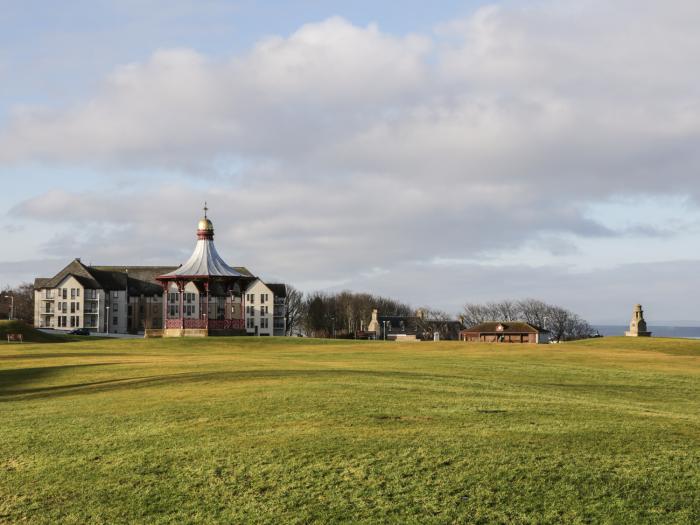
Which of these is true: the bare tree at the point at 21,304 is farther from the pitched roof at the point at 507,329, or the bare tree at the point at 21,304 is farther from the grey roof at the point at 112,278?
the pitched roof at the point at 507,329

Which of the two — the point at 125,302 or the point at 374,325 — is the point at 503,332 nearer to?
the point at 374,325

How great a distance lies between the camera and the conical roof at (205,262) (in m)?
70.7

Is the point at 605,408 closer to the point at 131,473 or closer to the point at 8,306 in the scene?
the point at 131,473

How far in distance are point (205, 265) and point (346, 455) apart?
2380 inches

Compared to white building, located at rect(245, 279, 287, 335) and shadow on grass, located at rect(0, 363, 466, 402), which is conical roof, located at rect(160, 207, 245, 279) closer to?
shadow on grass, located at rect(0, 363, 466, 402)

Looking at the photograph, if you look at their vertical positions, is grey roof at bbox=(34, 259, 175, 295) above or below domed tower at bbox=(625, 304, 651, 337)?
above

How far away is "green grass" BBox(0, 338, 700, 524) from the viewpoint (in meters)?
10.4

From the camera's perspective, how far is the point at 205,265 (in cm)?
7162

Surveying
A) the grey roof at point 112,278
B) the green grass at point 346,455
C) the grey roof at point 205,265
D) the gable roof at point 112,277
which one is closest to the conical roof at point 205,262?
the grey roof at point 205,265

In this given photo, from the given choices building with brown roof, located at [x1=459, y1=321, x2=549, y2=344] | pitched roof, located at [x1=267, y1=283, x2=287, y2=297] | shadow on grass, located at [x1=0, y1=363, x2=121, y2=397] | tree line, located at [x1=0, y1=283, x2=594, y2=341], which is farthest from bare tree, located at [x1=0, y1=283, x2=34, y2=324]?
shadow on grass, located at [x1=0, y1=363, x2=121, y2=397]

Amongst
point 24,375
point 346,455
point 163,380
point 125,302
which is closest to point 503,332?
point 125,302

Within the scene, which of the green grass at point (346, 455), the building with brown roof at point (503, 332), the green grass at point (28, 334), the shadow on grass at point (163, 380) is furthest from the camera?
the building with brown roof at point (503, 332)

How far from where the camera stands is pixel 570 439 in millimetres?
13914

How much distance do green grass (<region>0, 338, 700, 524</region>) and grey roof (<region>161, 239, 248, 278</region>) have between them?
155 ft
